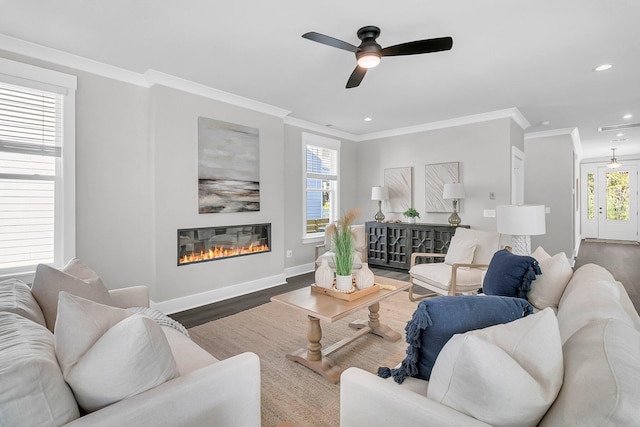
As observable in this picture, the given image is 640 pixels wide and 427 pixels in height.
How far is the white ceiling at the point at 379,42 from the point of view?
234 centimetres

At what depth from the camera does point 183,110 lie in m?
3.76

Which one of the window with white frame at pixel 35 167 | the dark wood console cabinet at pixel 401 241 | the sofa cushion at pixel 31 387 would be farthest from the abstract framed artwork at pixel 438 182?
the sofa cushion at pixel 31 387

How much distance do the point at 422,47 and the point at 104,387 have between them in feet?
8.93

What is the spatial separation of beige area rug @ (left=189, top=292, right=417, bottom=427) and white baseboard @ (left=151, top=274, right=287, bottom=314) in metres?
0.63

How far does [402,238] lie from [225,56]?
13.2 feet

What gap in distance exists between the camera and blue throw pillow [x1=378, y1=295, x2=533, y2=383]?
4.13 feet

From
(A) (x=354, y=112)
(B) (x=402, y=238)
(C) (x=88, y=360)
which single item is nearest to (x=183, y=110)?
(A) (x=354, y=112)

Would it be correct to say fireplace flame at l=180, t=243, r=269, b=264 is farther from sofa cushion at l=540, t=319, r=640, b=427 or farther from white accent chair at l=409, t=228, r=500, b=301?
sofa cushion at l=540, t=319, r=640, b=427

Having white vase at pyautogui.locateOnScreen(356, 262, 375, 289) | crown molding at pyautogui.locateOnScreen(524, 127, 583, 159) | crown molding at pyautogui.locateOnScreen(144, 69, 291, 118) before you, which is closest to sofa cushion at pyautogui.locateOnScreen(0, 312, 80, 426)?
white vase at pyautogui.locateOnScreen(356, 262, 375, 289)

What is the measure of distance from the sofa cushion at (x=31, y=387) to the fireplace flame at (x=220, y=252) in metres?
2.87

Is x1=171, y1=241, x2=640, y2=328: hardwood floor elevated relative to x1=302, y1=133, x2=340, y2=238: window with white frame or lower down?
lower down

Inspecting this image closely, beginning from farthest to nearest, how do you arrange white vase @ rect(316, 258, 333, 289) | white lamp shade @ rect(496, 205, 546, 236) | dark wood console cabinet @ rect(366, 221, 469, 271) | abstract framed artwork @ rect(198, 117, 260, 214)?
dark wood console cabinet @ rect(366, 221, 469, 271) → abstract framed artwork @ rect(198, 117, 260, 214) → white lamp shade @ rect(496, 205, 546, 236) → white vase @ rect(316, 258, 333, 289)

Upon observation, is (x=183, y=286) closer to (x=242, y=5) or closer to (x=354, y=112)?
(x=242, y=5)

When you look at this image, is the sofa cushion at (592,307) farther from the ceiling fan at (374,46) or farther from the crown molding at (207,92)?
the crown molding at (207,92)
